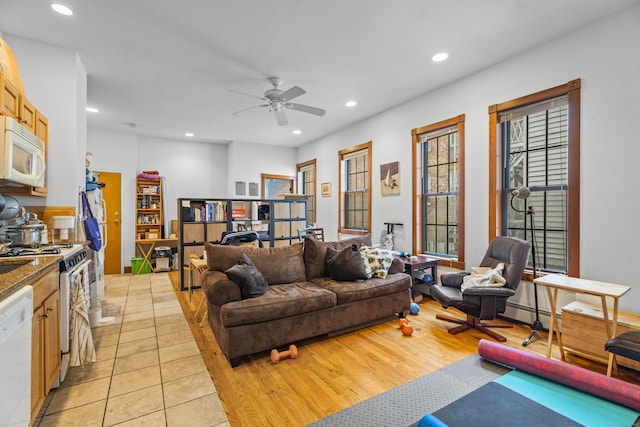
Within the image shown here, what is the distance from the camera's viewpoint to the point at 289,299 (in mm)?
A: 2738

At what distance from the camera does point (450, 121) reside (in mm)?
3988

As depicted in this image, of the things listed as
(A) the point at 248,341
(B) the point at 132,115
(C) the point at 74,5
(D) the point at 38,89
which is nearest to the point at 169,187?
(B) the point at 132,115

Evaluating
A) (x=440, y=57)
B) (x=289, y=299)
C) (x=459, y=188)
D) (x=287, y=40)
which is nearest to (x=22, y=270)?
(x=289, y=299)

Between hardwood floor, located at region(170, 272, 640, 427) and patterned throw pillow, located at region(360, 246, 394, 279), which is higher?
patterned throw pillow, located at region(360, 246, 394, 279)

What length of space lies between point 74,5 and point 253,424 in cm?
360

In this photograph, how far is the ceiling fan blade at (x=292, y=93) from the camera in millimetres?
3424

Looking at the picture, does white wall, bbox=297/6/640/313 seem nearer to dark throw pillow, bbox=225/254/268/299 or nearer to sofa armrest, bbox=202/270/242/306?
dark throw pillow, bbox=225/254/268/299

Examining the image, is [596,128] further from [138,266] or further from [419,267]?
[138,266]

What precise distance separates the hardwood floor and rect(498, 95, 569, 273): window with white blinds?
3.37ft

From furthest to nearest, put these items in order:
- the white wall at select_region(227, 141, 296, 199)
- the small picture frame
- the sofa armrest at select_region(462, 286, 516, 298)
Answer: the white wall at select_region(227, 141, 296, 199), the small picture frame, the sofa armrest at select_region(462, 286, 516, 298)

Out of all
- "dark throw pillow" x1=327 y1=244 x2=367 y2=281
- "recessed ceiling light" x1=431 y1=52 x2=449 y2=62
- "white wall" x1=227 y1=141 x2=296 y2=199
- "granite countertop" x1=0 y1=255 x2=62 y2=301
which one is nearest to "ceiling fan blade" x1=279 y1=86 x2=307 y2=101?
"recessed ceiling light" x1=431 y1=52 x2=449 y2=62

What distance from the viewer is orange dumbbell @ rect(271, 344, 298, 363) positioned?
2.52 meters

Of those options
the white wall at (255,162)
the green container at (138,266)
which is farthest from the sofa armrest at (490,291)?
the green container at (138,266)

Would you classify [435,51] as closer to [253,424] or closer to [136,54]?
[136,54]
